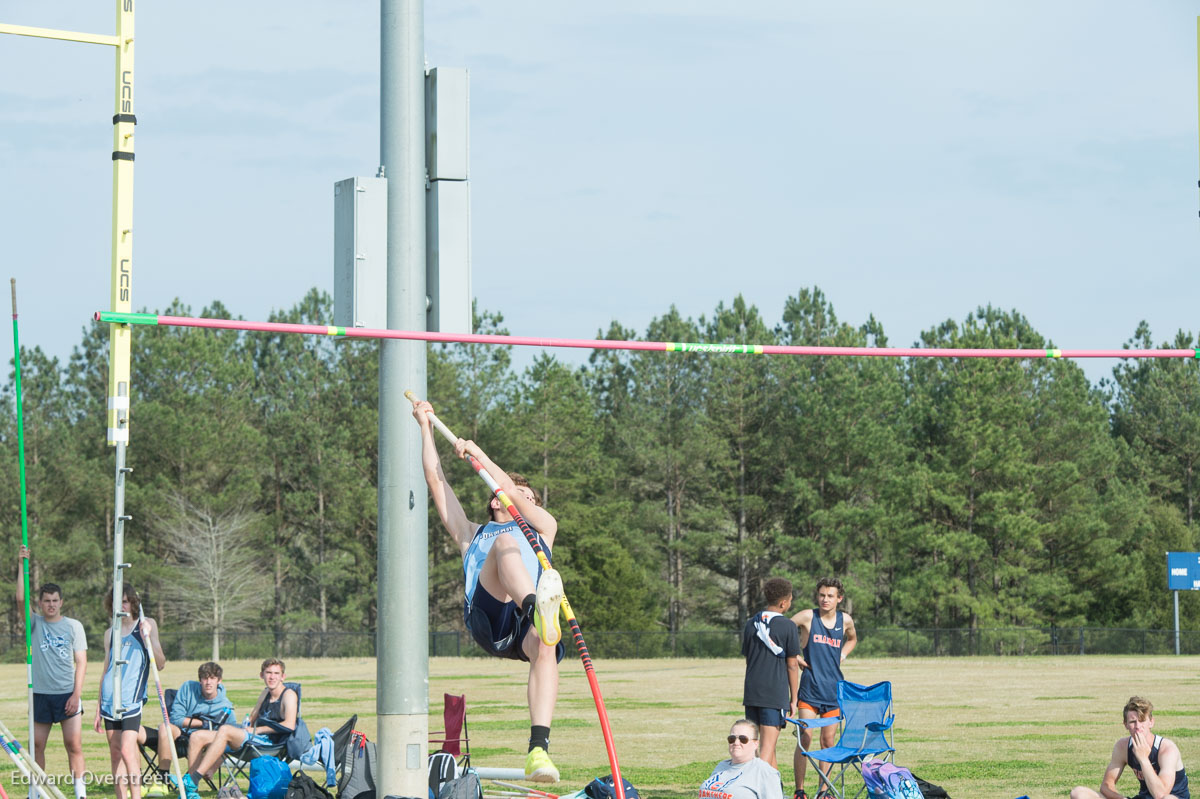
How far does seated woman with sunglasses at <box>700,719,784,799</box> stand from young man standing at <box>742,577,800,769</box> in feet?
4.59

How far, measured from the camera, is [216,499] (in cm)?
5253

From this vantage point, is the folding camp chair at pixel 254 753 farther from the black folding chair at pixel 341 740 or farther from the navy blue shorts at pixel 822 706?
the navy blue shorts at pixel 822 706

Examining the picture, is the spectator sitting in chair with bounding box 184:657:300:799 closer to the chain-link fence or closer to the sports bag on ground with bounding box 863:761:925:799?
the sports bag on ground with bounding box 863:761:925:799

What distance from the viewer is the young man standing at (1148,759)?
7.76 m

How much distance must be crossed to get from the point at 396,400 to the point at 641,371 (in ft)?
173

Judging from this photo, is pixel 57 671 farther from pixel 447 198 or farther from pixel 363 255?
pixel 447 198

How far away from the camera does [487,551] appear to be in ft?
20.0

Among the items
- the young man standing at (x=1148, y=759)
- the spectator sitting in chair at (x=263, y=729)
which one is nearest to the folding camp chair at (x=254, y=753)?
the spectator sitting in chair at (x=263, y=729)

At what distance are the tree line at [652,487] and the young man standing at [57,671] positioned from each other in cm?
3983

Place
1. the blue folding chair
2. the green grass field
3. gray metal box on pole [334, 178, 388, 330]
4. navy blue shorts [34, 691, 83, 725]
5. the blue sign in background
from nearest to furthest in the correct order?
1. gray metal box on pole [334, 178, 388, 330]
2. the blue folding chair
3. navy blue shorts [34, 691, 83, 725]
4. the green grass field
5. the blue sign in background

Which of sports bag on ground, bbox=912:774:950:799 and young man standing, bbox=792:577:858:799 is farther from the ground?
young man standing, bbox=792:577:858:799

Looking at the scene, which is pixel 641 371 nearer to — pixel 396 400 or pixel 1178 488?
pixel 1178 488

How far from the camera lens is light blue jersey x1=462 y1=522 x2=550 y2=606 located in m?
6.00

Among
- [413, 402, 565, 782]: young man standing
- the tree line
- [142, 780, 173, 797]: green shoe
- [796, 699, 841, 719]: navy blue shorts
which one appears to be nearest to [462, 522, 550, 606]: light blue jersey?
[413, 402, 565, 782]: young man standing
